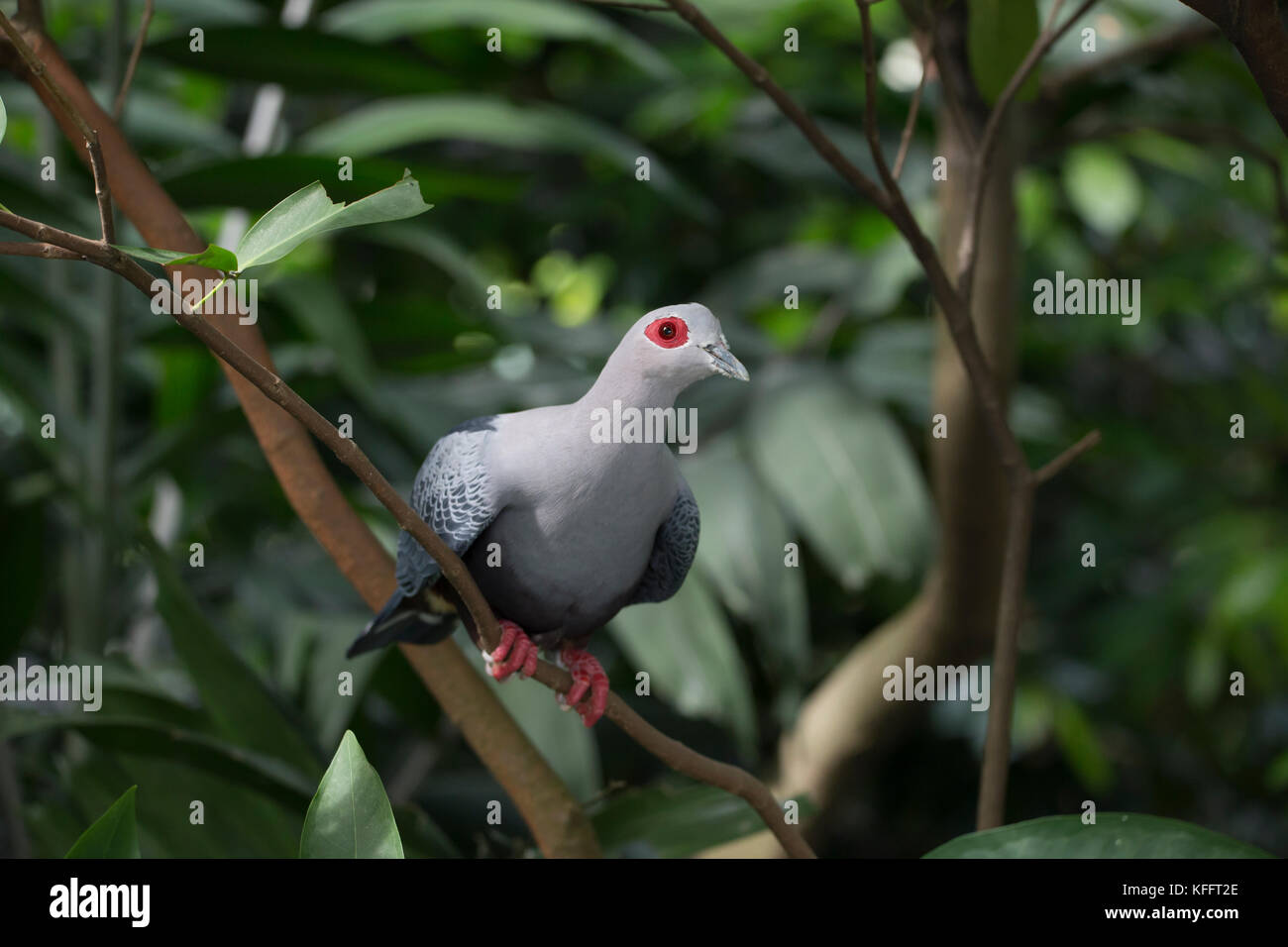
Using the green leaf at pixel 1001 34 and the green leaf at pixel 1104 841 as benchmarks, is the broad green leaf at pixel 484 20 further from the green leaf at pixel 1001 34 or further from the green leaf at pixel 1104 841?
the green leaf at pixel 1104 841

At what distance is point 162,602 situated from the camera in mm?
757

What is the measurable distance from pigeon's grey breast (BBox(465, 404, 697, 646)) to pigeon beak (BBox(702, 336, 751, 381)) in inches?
2.6

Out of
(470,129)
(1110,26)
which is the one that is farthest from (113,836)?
(1110,26)

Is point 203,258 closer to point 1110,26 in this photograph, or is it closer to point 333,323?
point 333,323

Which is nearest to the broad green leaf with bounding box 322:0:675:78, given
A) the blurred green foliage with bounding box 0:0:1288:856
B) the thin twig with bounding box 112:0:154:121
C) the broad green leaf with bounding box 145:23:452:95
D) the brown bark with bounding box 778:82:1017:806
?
the blurred green foliage with bounding box 0:0:1288:856

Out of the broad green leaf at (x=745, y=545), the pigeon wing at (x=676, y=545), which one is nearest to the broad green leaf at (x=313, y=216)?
the pigeon wing at (x=676, y=545)

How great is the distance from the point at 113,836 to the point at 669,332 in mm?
333

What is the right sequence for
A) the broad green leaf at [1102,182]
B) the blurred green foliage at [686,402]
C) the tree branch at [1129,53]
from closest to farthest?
the blurred green foliage at [686,402] → the tree branch at [1129,53] → the broad green leaf at [1102,182]

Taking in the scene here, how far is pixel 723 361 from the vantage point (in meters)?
0.45

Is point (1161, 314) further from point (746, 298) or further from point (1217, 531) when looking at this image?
point (746, 298)

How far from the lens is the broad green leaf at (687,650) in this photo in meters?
0.91

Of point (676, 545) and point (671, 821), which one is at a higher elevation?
point (676, 545)
